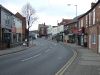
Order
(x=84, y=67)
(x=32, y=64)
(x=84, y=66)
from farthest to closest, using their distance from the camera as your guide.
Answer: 1. (x=32, y=64)
2. (x=84, y=66)
3. (x=84, y=67)

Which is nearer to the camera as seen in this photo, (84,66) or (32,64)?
(84,66)

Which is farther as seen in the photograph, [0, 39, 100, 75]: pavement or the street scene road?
[0, 39, 100, 75]: pavement

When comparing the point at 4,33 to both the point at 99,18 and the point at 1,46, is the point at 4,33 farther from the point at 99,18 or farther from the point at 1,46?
the point at 99,18

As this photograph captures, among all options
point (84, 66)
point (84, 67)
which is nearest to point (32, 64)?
point (84, 66)

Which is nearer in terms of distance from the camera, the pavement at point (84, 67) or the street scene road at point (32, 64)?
the street scene road at point (32, 64)

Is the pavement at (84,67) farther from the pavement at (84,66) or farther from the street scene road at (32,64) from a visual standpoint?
the street scene road at (32,64)

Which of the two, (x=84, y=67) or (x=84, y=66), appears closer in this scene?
(x=84, y=67)

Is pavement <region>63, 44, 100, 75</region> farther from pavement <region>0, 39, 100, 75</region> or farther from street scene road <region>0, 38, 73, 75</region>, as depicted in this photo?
street scene road <region>0, 38, 73, 75</region>

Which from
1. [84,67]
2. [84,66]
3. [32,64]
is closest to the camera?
[84,67]

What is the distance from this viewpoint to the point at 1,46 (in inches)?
2034

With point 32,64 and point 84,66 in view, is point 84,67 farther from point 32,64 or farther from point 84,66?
point 32,64

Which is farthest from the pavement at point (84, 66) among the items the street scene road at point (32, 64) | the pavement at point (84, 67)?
the street scene road at point (32, 64)

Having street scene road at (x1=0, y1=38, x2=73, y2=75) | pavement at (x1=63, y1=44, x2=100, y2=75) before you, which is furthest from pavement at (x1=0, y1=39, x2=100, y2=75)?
street scene road at (x1=0, y1=38, x2=73, y2=75)

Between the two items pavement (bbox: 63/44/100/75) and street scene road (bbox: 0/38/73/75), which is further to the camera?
pavement (bbox: 63/44/100/75)
